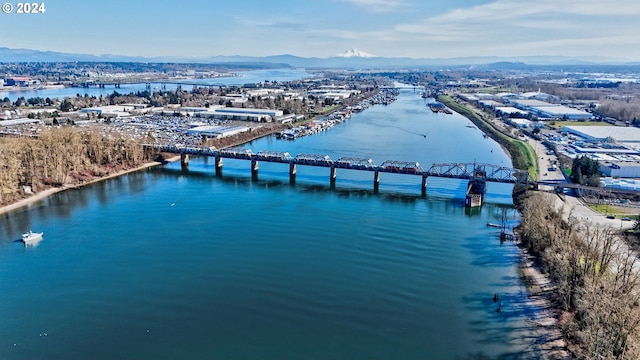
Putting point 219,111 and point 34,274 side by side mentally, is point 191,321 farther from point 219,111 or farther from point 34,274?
point 219,111

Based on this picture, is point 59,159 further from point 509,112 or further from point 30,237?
point 509,112

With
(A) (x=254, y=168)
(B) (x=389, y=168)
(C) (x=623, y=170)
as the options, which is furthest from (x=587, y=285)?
(A) (x=254, y=168)

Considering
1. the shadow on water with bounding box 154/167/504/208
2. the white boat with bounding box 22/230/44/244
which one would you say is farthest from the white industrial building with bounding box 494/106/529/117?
the white boat with bounding box 22/230/44/244

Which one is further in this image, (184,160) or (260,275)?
(184,160)

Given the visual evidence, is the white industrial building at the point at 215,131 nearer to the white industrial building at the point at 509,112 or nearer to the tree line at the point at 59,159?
the tree line at the point at 59,159

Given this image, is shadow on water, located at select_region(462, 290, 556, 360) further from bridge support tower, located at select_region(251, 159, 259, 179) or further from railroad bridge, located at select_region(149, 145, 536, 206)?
bridge support tower, located at select_region(251, 159, 259, 179)

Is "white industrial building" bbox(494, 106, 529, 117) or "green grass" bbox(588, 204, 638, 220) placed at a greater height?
"white industrial building" bbox(494, 106, 529, 117)
